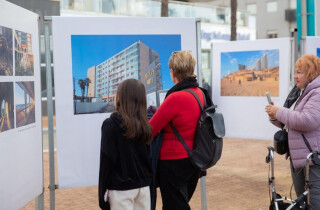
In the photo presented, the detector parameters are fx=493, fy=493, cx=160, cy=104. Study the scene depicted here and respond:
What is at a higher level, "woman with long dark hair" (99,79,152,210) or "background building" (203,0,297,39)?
"background building" (203,0,297,39)

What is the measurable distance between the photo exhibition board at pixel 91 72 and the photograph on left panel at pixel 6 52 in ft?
1.91

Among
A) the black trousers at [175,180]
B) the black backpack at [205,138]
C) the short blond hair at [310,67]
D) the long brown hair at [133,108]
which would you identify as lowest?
the black trousers at [175,180]

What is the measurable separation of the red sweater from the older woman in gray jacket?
2.81ft

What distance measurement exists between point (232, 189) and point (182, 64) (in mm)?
4093

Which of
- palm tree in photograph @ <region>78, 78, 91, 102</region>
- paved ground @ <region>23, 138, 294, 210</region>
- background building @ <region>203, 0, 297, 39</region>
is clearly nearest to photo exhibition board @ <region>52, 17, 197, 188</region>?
palm tree in photograph @ <region>78, 78, 91, 102</region>

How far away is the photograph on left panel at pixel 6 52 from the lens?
369 centimetres

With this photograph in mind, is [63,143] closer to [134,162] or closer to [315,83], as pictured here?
[134,162]

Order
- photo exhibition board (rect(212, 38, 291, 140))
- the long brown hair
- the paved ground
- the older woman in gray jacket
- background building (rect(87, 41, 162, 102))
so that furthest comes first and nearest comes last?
1. photo exhibition board (rect(212, 38, 291, 140))
2. the paved ground
3. background building (rect(87, 41, 162, 102))
4. the older woman in gray jacket
5. the long brown hair

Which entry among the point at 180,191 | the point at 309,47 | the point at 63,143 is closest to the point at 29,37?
the point at 63,143

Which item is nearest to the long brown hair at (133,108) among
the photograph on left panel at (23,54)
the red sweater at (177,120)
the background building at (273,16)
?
the red sweater at (177,120)

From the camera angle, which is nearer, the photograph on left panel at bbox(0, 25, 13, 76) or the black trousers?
the photograph on left panel at bbox(0, 25, 13, 76)

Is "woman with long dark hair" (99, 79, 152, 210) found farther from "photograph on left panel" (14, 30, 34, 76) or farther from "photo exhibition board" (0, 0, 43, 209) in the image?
"photograph on left panel" (14, 30, 34, 76)

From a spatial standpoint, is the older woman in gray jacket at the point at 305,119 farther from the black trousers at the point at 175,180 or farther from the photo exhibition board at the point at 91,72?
the photo exhibition board at the point at 91,72

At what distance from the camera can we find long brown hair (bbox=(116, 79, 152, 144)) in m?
3.41
